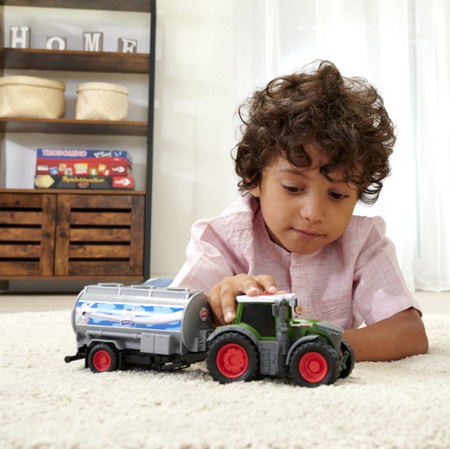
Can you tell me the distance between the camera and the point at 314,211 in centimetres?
89

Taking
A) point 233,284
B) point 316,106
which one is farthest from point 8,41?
point 233,284

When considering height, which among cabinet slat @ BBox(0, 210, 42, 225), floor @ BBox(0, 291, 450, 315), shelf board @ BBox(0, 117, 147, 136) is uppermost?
shelf board @ BBox(0, 117, 147, 136)

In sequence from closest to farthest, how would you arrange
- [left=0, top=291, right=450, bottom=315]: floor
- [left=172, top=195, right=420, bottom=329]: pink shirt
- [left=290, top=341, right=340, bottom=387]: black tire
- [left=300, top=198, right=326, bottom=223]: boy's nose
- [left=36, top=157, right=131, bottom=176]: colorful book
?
[left=290, top=341, right=340, bottom=387]: black tire → [left=300, top=198, right=326, bottom=223]: boy's nose → [left=172, top=195, right=420, bottom=329]: pink shirt → [left=0, top=291, right=450, bottom=315]: floor → [left=36, top=157, right=131, bottom=176]: colorful book

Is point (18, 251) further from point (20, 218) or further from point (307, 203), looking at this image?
point (307, 203)

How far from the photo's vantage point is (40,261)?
2.52 m

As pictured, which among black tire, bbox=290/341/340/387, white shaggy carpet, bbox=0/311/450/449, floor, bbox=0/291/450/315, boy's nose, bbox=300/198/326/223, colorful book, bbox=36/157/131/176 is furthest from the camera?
colorful book, bbox=36/157/131/176

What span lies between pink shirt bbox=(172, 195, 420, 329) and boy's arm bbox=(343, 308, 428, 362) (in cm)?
3

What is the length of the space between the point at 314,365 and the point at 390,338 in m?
0.30

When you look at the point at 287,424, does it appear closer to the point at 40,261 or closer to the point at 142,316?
the point at 142,316

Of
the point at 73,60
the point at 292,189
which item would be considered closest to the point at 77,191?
the point at 73,60

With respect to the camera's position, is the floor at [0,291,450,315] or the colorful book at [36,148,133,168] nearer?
the floor at [0,291,450,315]

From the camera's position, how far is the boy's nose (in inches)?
35.0

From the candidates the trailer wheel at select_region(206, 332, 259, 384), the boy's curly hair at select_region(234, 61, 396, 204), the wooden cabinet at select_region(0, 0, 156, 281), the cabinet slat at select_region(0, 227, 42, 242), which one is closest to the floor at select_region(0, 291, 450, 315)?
the wooden cabinet at select_region(0, 0, 156, 281)

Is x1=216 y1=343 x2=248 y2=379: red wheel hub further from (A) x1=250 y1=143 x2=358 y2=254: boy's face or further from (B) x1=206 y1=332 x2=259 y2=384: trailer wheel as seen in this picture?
(A) x1=250 y1=143 x2=358 y2=254: boy's face
